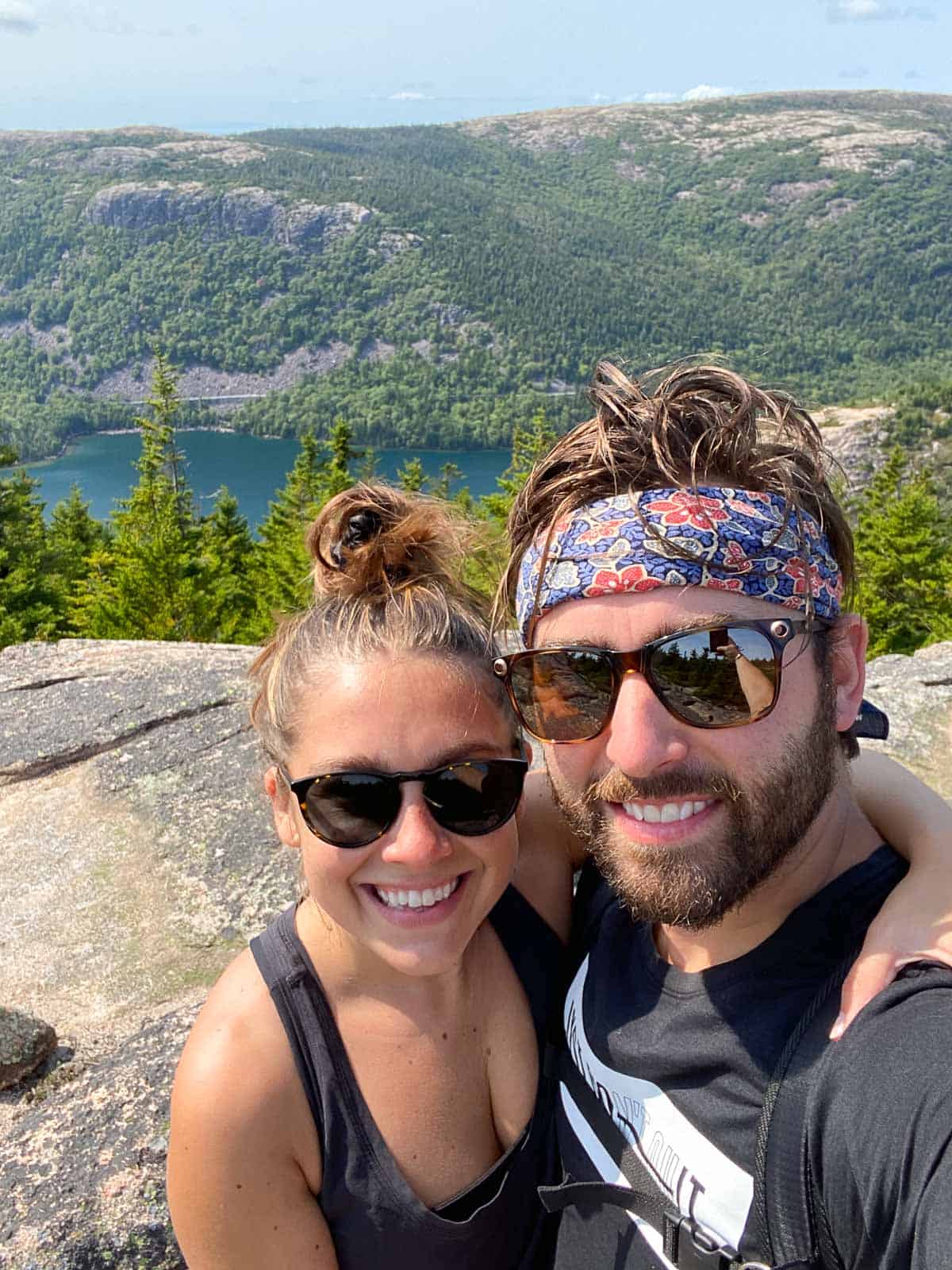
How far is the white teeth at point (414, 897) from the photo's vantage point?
7.13 feet

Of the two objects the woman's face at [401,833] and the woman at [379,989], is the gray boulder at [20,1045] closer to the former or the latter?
the woman at [379,989]

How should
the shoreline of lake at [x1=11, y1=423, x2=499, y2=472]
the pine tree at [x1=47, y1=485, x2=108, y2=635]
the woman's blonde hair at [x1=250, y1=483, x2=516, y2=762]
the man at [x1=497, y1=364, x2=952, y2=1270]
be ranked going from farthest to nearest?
the shoreline of lake at [x1=11, y1=423, x2=499, y2=472] → the pine tree at [x1=47, y1=485, x2=108, y2=635] → the woman's blonde hair at [x1=250, y1=483, x2=516, y2=762] → the man at [x1=497, y1=364, x2=952, y2=1270]

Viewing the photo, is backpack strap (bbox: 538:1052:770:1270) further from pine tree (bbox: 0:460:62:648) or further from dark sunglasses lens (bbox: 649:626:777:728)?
pine tree (bbox: 0:460:62:648)

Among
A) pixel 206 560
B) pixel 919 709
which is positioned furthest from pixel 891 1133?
pixel 206 560

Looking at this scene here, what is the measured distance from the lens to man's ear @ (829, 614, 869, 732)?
2188 mm

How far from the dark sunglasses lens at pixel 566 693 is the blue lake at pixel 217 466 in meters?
110

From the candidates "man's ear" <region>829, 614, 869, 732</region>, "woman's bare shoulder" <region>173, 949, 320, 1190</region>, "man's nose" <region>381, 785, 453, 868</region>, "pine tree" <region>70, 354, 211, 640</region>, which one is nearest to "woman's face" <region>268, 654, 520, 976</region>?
"man's nose" <region>381, 785, 453, 868</region>

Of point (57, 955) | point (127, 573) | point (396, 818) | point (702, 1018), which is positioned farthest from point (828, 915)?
point (127, 573)

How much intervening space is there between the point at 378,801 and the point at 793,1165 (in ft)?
3.58

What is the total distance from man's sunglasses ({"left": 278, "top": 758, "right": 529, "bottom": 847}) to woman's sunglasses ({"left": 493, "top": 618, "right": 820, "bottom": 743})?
254 mm

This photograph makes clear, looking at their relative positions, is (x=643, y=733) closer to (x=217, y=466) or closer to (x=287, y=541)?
(x=287, y=541)

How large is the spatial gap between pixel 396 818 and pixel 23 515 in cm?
4363

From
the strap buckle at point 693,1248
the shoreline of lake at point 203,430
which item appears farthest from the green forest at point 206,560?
the shoreline of lake at point 203,430

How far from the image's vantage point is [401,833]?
2.15 meters
